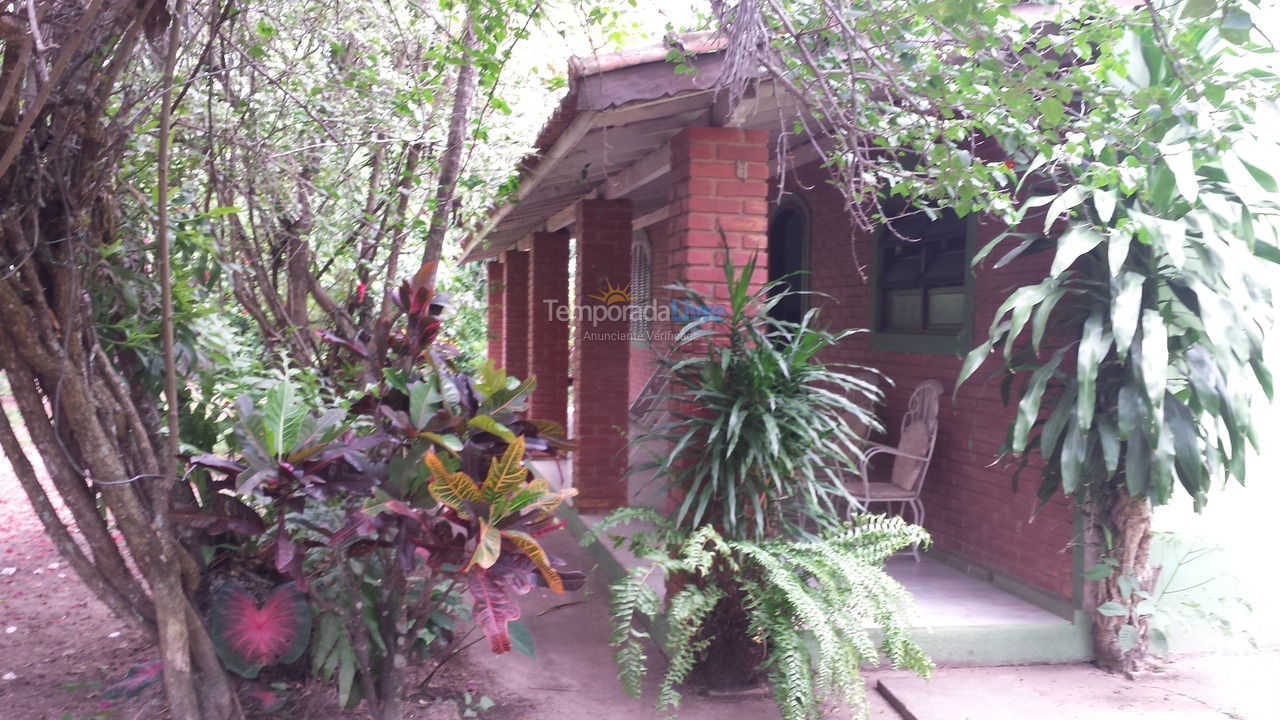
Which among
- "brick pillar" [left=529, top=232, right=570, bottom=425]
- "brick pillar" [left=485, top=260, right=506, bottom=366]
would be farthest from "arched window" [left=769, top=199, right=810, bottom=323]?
"brick pillar" [left=485, top=260, right=506, bottom=366]

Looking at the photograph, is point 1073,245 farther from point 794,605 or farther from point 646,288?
point 646,288

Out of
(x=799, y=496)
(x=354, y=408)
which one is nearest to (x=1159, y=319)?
(x=799, y=496)

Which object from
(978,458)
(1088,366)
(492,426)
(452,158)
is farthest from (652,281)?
(492,426)

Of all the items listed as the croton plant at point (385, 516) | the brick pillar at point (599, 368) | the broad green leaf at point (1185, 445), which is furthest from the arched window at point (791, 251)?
the croton plant at point (385, 516)

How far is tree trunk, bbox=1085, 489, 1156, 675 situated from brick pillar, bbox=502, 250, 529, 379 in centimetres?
800

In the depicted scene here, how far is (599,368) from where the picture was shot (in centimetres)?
729

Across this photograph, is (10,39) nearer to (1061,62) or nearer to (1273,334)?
(1061,62)

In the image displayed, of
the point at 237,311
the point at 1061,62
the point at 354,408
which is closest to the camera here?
the point at 354,408

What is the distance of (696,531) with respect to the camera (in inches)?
154

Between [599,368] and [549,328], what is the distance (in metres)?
1.93

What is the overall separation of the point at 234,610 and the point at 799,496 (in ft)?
7.76

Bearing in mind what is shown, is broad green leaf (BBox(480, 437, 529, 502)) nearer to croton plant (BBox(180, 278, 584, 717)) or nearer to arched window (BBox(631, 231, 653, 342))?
croton plant (BBox(180, 278, 584, 717))

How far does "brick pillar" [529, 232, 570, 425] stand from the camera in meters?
9.10

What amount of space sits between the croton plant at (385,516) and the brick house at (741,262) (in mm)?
1296
